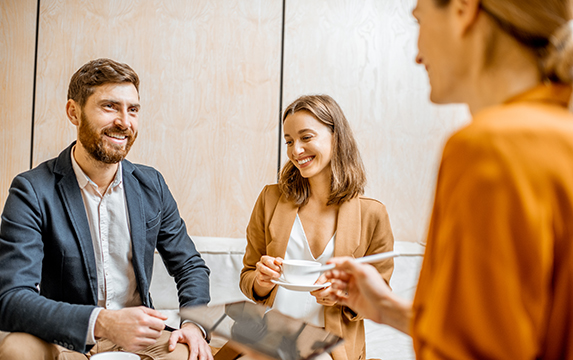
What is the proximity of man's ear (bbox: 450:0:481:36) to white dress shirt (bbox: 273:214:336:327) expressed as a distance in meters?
1.35

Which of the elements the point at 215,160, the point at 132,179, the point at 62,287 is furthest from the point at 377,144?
the point at 62,287

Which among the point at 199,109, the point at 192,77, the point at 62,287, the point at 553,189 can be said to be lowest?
the point at 62,287

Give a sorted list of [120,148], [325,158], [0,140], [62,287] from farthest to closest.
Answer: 1. [0,140]
2. [325,158]
3. [120,148]
4. [62,287]

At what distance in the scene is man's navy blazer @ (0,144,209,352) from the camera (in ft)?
4.90

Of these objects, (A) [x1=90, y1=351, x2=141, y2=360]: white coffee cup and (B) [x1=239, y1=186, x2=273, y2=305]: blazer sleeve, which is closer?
(A) [x1=90, y1=351, x2=141, y2=360]: white coffee cup

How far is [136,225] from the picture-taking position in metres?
1.85

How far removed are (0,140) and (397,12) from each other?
257 centimetres

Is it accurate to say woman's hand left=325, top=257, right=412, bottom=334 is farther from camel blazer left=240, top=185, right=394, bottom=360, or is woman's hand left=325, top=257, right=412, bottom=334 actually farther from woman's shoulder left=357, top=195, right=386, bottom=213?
woman's shoulder left=357, top=195, right=386, bottom=213

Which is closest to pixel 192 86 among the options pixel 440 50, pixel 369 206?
pixel 369 206

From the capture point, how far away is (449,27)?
0.67 m

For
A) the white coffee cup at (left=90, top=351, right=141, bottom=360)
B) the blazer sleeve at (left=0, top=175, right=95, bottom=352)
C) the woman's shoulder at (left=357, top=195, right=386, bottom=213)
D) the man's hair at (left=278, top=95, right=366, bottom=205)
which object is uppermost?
the man's hair at (left=278, top=95, right=366, bottom=205)

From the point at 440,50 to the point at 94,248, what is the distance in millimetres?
1504

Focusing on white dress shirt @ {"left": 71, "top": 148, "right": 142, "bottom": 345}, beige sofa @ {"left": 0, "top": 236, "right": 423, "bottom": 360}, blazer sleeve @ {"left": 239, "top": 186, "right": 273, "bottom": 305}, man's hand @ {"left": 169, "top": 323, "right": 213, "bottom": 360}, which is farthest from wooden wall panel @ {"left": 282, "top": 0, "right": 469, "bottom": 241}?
man's hand @ {"left": 169, "top": 323, "right": 213, "bottom": 360}

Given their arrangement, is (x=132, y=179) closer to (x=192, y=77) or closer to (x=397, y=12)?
(x=192, y=77)
